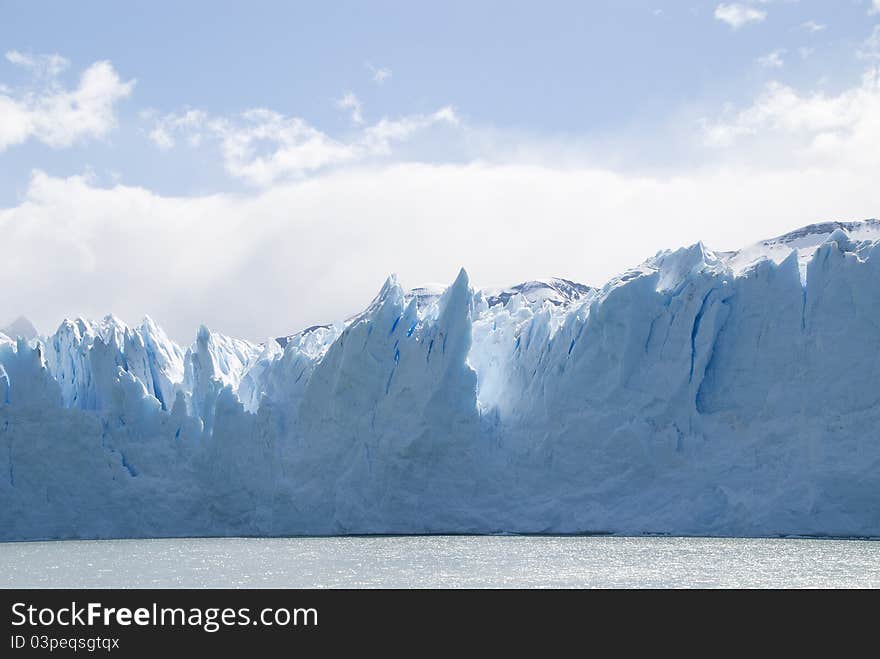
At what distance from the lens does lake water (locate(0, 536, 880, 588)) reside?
66.5ft

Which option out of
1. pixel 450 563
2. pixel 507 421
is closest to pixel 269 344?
pixel 507 421

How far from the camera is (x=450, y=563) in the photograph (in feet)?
77.7

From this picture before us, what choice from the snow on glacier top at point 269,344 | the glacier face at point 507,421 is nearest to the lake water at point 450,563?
the glacier face at point 507,421

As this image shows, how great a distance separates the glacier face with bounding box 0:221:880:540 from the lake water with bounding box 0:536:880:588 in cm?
104

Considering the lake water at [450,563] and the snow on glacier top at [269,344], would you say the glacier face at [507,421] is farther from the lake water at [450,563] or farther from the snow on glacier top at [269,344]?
the lake water at [450,563]

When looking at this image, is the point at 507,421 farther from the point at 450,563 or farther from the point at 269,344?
the point at 269,344

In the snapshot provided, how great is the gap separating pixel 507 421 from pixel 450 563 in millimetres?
8704

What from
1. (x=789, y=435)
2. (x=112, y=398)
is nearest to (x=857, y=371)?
(x=789, y=435)

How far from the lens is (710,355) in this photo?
29.8 metres

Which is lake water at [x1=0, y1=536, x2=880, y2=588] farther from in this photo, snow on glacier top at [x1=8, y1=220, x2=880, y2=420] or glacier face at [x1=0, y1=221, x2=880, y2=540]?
snow on glacier top at [x1=8, y1=220, x2=880, y2=420]

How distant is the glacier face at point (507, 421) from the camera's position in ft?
92.2

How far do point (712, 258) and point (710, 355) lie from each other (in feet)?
10.7
